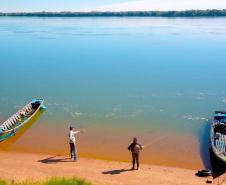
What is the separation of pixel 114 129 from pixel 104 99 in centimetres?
654

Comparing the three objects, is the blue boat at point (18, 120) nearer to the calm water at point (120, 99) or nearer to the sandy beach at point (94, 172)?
the calm water at point (120, 99)

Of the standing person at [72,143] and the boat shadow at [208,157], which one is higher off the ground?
the standing person at [72,143]

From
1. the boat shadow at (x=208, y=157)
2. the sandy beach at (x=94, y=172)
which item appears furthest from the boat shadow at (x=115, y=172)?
the boat shadow at (x=208, y=157)

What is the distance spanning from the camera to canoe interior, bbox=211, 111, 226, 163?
653 inches

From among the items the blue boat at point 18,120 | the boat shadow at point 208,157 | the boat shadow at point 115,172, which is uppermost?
the blue boat at point 18,120

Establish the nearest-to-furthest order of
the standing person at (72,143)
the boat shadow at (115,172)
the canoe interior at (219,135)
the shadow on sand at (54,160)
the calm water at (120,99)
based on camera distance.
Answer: the boat shadow at (115,172) → the standing person at (72,143) → the canoe interior at (219,135) → the shadow on sand at (54,160) → the calm water at (120,99)

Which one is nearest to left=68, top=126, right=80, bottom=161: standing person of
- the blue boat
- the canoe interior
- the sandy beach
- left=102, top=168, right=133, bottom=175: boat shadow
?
the sandy beach

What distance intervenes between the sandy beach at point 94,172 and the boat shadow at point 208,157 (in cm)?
102

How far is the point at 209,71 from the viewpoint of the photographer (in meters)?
38.8

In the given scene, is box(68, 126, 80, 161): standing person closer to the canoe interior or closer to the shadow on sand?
the shadow on sand

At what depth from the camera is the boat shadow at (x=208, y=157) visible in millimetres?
15906

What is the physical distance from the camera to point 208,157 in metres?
18.2

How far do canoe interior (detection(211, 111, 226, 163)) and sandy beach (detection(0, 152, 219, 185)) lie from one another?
4.85 ft

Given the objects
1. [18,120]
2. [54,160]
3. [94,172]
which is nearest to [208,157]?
[94,172]
